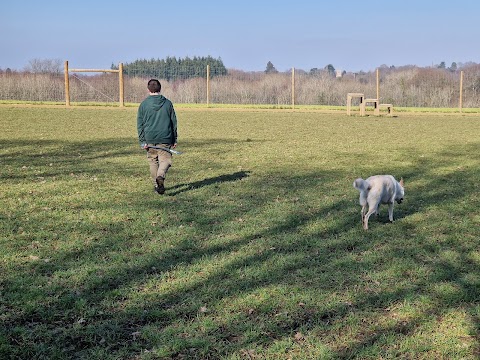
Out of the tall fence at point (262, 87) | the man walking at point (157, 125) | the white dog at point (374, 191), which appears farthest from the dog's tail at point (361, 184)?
the tall fence at point (262, 87)

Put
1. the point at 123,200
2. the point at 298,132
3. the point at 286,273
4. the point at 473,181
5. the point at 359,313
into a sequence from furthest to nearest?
the point at 298,132 < the point at 473,181 < the point at 123,200 < the point at 286,273 < the point at 359,313

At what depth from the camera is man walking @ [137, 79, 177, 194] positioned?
8000 millimetres

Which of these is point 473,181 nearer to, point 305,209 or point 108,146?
point 305,209

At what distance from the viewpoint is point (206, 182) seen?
9289 mm

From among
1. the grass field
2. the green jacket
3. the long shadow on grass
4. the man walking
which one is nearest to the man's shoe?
the man walking

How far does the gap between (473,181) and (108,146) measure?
910 centimetres

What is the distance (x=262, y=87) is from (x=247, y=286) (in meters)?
42.7

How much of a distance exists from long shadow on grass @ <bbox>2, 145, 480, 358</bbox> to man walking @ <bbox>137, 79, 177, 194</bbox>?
1.20 metres

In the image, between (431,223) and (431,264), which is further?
(431,223)

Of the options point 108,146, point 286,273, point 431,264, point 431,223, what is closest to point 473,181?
point 431,223

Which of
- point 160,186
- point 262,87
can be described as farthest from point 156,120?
point 262,87

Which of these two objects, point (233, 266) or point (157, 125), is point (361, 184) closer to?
point (233, 266)

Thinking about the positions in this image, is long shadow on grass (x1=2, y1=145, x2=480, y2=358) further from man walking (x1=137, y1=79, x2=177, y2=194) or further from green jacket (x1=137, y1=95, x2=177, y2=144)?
green jacket (x1=137, y1=95, x2=177, y2=144)

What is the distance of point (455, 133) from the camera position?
1992cm
